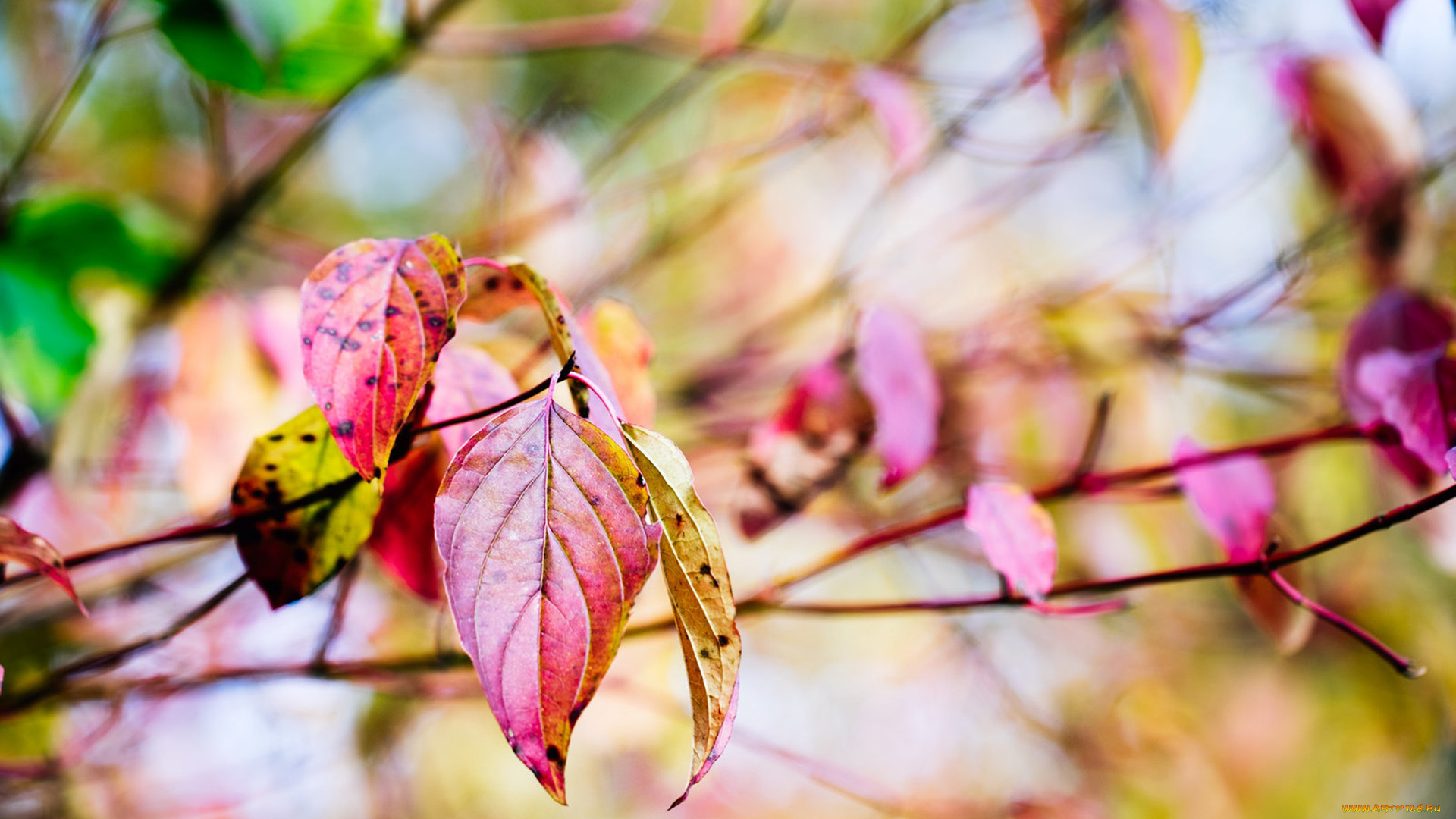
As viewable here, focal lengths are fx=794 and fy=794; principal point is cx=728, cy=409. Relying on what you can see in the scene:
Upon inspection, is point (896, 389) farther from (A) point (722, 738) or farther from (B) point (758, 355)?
(B) point (758, 355)

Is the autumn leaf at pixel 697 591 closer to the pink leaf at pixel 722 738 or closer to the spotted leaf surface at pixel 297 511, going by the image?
the pink leaf at pixel 722 738

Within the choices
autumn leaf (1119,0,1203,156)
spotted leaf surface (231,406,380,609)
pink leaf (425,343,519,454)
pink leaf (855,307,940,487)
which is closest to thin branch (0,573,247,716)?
spotted leaf surface (231,406,380,609)

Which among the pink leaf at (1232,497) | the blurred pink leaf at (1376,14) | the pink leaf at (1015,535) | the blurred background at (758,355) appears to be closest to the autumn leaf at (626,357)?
the blurred background at (758,355)

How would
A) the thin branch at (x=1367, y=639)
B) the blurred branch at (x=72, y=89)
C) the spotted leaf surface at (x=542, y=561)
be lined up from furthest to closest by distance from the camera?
1. the blurred branch at (x=72, y=89)
2. the thin branch at (x=1367, y=639)
3. the spotted leaf surface at (x=542, y=561)

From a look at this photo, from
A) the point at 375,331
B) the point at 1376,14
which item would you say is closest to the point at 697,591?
the point at 375,331

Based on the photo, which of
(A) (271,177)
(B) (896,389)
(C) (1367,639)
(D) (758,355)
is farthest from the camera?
(D) (758,355)

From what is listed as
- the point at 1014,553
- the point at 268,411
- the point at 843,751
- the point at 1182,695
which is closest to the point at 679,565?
the point at 1014,553

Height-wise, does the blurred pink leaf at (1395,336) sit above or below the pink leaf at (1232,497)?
above

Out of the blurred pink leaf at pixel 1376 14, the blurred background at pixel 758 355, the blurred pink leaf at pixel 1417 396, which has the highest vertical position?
the blurred pink leaf at pixel 1376 14
